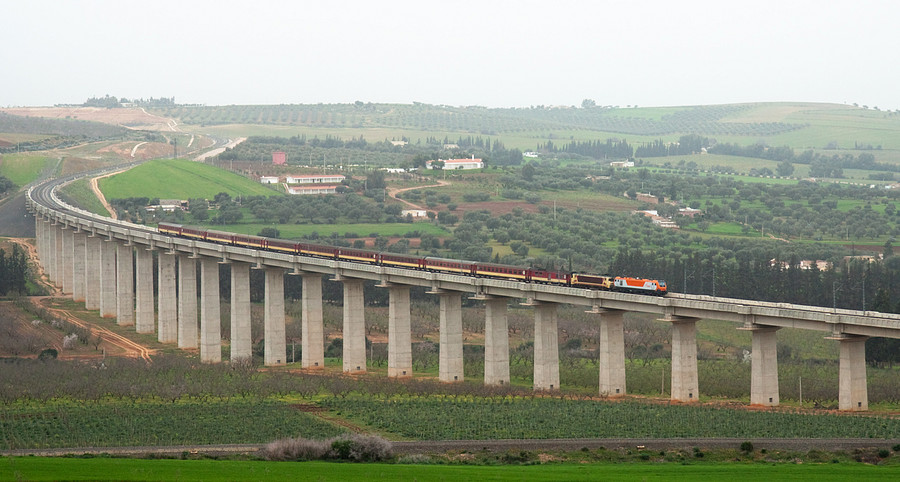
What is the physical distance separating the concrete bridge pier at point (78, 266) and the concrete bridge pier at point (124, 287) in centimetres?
1312

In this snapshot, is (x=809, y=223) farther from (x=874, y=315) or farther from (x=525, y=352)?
(x=874, y=315)

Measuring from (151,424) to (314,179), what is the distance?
438ft

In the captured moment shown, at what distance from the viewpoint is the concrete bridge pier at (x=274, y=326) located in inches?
3588

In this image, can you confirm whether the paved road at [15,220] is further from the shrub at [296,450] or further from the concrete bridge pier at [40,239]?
the shrub at [296,450]

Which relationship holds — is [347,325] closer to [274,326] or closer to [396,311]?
[396,311]

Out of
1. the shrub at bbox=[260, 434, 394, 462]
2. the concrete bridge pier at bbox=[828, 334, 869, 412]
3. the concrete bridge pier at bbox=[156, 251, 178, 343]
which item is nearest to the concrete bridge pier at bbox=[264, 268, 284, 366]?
the concrete bridge pier at bbox=[156, 251, 178, 343]

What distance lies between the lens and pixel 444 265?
7981 centimetres

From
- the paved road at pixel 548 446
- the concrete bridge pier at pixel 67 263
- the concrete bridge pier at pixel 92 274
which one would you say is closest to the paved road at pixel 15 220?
the concrete bridge pier at pixel 67 263

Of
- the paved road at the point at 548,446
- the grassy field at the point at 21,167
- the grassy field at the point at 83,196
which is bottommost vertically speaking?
the paved road at the point at 548,446

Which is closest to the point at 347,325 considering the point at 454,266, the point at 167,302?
the point at 454,266

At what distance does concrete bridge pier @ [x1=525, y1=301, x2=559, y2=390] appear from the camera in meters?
73.9

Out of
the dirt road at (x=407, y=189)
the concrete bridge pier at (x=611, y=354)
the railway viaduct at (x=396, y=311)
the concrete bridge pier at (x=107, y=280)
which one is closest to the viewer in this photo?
the railway viaduct at (x=396, y=311)

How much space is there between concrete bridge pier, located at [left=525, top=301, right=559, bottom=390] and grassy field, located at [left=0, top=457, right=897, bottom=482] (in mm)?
26065

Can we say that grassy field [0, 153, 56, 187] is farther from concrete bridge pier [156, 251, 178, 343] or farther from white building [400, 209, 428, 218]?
concrete bridge pier [156, 251, 178, 343]
